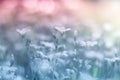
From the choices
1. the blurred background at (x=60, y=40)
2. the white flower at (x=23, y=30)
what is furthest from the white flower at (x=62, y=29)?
the white flower at (x=23, y=30)

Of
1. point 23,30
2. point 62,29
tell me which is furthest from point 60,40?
point 23,30

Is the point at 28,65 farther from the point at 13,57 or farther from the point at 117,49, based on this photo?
the point at 117,49

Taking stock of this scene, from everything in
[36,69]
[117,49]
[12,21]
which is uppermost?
[12,21]

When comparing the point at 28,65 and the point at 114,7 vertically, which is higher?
the point at 114,7

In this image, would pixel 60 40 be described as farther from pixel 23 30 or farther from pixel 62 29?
pixel 23 30

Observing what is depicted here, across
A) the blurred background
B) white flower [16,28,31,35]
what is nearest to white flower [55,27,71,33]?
the blurred background

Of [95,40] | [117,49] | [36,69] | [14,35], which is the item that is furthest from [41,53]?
[117,49]

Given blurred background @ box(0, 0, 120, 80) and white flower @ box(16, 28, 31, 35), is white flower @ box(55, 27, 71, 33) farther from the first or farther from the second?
white flower @ box(16, 28, 31, 35)

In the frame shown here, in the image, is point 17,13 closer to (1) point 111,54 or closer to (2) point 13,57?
(2) point 13,57

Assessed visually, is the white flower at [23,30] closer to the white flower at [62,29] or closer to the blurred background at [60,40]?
the blurred background at [60,40]

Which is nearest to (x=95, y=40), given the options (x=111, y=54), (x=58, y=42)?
(x=111, y=54)
